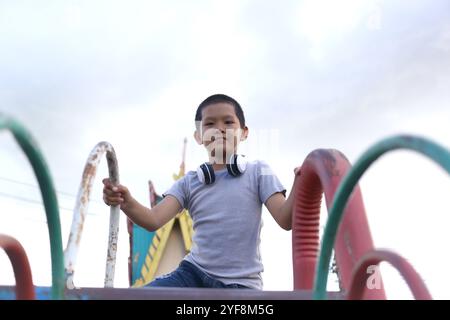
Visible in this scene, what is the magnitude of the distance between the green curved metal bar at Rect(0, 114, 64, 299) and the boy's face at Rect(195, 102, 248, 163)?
1356 mm

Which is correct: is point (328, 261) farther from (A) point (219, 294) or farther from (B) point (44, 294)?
(B) point (44, 294)

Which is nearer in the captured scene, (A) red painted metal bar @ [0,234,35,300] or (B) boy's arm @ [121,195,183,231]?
(A) red painted metal bar @ [0,234,35,300]

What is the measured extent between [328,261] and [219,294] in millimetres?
387

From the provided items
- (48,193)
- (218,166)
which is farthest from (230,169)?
(48,193)

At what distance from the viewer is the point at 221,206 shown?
2.18 m

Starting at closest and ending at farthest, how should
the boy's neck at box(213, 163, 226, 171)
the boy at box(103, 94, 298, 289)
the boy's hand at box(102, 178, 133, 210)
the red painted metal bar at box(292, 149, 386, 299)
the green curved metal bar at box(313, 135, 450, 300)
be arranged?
1. the green curved metal bar at box(313, 135, 450, 300)
2. the red painted metal bar at box(292, 149, 386, 299)
3. the boy's hand at box(102, 178, 133, 210)
4. the boy at box(103, 94, 298, 289)
5. the boy's neck at box(213, 163, 226, 171)

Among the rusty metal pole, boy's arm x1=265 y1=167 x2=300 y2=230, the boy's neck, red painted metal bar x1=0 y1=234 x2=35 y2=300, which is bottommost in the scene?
red painted metal bar x1=0 y1=234 x2=35 y2=300

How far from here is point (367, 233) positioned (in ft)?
3.97

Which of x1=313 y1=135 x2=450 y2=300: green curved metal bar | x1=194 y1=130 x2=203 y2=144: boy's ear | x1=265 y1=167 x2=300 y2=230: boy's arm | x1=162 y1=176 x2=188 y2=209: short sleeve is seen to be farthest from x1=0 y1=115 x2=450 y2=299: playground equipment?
x1=194 y1=130 x2=203 y2=144: boy's ear

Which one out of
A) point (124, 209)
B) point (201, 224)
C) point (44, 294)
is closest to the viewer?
point (44, 294)

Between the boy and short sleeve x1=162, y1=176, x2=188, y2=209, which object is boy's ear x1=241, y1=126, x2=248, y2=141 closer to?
the boy

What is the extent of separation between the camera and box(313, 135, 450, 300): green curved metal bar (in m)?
0.64
